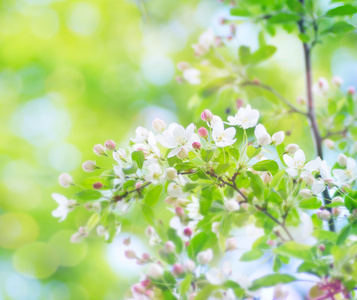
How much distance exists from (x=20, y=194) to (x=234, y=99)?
2.86 meters

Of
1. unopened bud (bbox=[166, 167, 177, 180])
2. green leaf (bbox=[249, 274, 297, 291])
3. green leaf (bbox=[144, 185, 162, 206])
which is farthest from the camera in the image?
green leaf (bbox=[144, 185, 162, 206])

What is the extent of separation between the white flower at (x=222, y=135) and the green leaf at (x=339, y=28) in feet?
2.29

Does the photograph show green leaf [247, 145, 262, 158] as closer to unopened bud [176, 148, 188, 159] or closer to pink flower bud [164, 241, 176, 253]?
unopened bud [176, 148, 188, 159]

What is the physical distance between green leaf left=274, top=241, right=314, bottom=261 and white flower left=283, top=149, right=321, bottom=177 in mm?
204

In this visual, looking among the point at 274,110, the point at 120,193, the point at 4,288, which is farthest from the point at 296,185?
the point at 4,288

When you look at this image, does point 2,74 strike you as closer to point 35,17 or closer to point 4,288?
point 35,17

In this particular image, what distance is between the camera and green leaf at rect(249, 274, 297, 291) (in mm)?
703

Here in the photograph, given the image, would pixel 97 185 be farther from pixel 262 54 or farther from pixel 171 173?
pixel 262 54

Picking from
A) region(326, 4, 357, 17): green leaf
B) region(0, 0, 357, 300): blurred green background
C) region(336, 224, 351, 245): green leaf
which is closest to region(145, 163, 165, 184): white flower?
region(336, 224, 351, 245): green leaf

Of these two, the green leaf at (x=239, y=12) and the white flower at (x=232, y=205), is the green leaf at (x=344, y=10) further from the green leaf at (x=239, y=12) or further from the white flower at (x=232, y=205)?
the white flower at (x=232, y=205)

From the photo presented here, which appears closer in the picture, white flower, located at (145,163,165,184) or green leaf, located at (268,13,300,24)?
white flower, located at (145,163,165,184)

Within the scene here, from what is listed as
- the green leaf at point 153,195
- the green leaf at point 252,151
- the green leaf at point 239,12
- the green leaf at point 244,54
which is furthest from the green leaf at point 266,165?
the green leaf at point 239,12

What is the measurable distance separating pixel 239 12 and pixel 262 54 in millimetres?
213

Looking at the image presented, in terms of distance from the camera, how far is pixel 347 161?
0.91 metres
